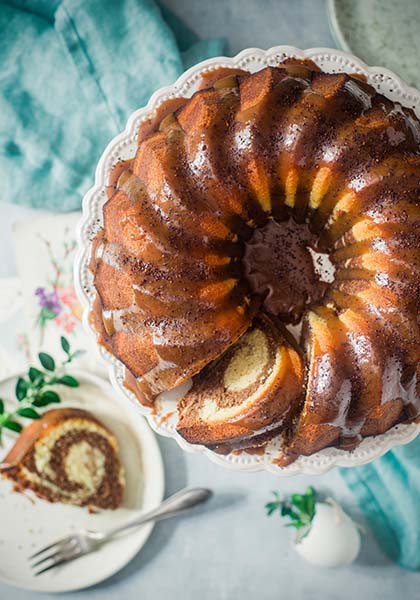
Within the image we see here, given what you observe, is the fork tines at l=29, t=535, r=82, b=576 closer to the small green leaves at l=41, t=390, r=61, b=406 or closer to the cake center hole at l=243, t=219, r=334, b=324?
the small green leaves at l=41, t=390, r=61, b=406

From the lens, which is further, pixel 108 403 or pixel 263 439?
pixel 108 403

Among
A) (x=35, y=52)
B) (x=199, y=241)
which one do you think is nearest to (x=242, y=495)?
(x=199, y=241)

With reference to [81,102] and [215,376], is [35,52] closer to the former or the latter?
[81,102]

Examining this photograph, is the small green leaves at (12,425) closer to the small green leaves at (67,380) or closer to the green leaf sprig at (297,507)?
the small green leaves at (67,380)

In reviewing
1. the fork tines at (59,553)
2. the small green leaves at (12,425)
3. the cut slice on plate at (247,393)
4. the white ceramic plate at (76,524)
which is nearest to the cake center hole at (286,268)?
the cut slice on plate at (247,393)

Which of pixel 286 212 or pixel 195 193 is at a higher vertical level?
pixel 195 193

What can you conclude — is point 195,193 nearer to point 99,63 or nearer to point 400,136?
point 400,136

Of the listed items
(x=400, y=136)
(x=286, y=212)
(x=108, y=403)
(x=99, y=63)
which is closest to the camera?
(x=400, y=136)

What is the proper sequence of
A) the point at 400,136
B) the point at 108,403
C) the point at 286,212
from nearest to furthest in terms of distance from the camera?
1. the point at 400,136
2. the point at 286,212
3. the point at 108,403

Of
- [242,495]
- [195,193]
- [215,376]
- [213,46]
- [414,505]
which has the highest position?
[213,46]
